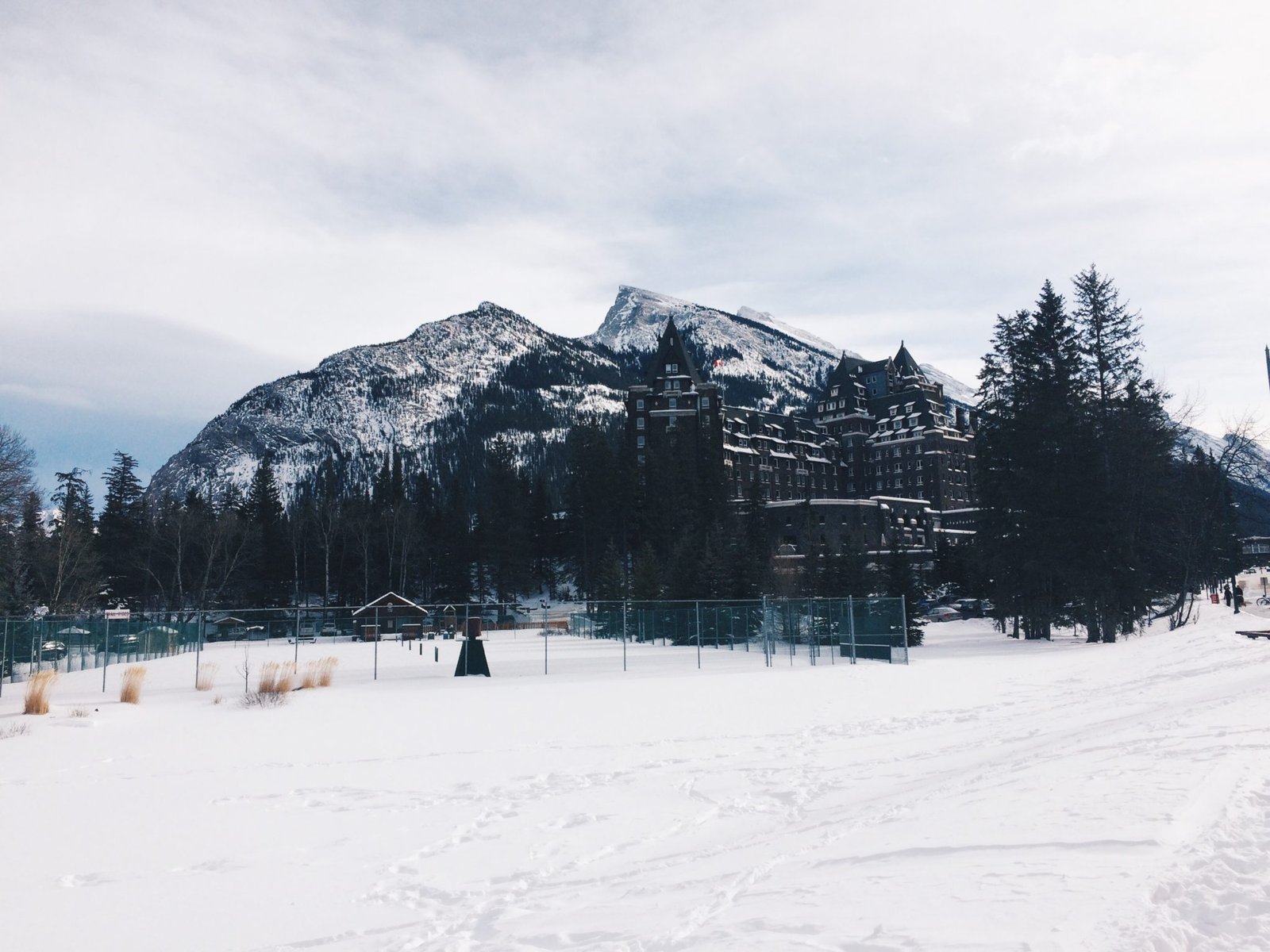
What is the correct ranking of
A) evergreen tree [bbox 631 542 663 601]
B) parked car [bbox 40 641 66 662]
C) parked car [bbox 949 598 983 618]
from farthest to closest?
parked car [bbox 949 598 983 618] < evergreen tree [bbox 631 542 663 601] < parked car [bbox 40 641 66 662]

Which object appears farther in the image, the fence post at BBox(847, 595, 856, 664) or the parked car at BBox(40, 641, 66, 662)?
the parked car at BBox(40, 641, 66, 662)

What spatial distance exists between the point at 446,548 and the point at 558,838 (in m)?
89.1

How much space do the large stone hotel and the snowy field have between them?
274 ft

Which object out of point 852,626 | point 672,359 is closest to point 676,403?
point 672,359

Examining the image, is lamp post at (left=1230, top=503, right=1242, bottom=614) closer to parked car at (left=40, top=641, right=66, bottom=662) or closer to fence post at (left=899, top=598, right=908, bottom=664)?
fence post at (left=899, top=598, right=908, bottom=664)

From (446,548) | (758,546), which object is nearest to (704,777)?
(758,546)

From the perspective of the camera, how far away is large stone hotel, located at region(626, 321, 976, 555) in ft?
363

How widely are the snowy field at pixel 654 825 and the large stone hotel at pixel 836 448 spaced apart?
83.5 meters

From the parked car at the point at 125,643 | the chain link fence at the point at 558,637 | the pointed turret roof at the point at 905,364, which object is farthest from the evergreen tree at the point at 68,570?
the pointed turret roof at the point at 905,364

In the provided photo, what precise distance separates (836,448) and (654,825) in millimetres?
139003

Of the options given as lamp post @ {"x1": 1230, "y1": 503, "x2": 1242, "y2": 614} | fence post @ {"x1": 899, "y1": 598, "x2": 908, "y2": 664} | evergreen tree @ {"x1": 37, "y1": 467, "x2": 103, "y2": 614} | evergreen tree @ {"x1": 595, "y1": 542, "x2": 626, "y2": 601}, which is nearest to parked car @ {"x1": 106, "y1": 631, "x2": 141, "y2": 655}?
evergreen tree @ {"x1": 37, "y1": 467, "x2": 103, "y2": 614}

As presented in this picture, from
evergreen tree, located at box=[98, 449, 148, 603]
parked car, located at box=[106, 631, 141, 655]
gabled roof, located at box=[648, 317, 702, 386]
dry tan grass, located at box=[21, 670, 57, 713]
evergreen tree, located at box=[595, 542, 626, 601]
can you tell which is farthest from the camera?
gabled roof, located at box=[648, 317, 702, 386]

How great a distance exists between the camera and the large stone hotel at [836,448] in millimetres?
110500

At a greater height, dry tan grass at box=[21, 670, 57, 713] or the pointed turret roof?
the pointed turret roof
